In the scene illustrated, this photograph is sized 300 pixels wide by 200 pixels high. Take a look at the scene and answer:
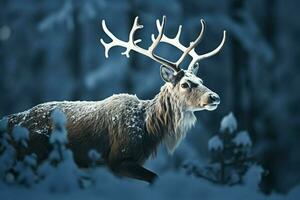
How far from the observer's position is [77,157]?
7.46 m

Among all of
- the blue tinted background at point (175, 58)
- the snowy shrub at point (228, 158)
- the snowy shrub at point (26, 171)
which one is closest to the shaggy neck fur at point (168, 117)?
the snowy shrub at point (228, 158)

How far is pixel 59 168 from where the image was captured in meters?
5.97

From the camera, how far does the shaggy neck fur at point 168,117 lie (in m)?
7.75

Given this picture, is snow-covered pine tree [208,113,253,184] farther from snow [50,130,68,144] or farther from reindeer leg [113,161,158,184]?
snow [50,130,68,144]

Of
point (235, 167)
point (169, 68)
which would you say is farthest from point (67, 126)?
point (235, 167)

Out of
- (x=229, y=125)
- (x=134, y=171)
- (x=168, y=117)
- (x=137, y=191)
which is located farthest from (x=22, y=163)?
(x=229, y=125)

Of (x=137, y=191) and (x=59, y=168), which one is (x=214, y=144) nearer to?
(x=137, y=191)

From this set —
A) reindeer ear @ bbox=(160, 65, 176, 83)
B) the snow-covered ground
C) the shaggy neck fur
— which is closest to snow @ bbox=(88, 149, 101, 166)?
the snow-covered ground

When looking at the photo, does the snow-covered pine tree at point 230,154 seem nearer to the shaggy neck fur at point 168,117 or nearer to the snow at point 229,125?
the snow at point 229,125

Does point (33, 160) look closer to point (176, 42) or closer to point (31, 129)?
point (31, 129)

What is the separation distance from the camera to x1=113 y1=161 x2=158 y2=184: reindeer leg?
708 centimetres

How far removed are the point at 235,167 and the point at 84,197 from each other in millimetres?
2552

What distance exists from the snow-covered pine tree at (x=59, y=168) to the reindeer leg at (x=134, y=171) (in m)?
1.11

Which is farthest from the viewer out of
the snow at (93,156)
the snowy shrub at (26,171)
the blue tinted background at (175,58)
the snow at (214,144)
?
the blue tinted background at (175,58)
